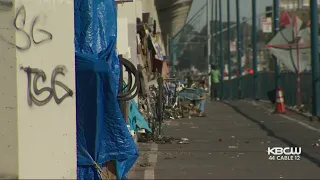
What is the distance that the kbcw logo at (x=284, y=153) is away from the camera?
12.9 m

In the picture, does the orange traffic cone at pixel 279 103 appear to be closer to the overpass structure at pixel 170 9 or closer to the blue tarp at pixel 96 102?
the overpass structure at pixel 170 9

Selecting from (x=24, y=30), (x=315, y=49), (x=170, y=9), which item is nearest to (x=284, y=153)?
(x=24, y=30)

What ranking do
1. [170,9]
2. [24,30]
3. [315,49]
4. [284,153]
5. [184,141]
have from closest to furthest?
[24,30] → [284,153] → [184,141] → [315,49] → [170,9]

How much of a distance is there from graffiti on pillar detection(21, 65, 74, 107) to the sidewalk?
2760 mm

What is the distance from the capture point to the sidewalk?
35.8 ft

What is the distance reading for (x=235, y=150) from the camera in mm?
14078

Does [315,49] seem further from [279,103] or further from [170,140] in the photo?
[170,140]

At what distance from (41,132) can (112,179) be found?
200 centimetres

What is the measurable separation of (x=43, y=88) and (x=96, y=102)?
1194 millimetres

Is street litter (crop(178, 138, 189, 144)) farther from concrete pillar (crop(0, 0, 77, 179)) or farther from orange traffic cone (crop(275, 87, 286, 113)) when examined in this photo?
orange traffic cone (crop(275, 87, 286, 113))

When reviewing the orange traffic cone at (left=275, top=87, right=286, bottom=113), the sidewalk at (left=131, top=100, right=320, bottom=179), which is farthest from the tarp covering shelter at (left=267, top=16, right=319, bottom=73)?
the sidewalk at (left=131, top=100, right=320, bottom=179)

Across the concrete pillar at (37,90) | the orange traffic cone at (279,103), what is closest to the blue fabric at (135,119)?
the concrete pillar at (37,90)

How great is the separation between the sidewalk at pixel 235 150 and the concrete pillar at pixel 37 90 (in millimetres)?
2628

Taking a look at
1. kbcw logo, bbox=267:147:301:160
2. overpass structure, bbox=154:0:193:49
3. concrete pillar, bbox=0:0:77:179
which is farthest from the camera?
overpass structure, bbox=154:0:193:49
